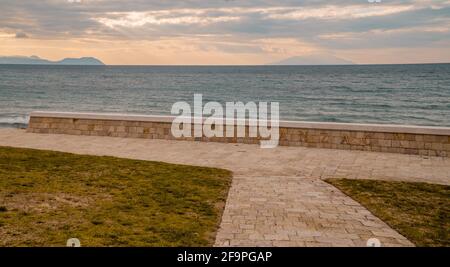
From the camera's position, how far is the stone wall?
38.3 ft

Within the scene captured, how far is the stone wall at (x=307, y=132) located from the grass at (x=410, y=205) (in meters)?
3.45

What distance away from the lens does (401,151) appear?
11953 millimetres

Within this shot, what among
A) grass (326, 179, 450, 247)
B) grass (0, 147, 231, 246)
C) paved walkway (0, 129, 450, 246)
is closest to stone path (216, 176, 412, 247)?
paved walkway (0, 129, 450, 246)

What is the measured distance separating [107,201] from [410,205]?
18.5ft

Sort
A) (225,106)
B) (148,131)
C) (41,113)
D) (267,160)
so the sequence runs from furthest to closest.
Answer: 1. (225,106)
2. (41,113)
3. (148,131)
4. (267,160)

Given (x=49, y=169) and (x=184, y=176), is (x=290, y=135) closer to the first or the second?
(x=184, y=176)

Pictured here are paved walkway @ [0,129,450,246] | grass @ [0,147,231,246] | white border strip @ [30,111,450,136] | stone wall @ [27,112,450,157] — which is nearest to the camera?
grass @ [0,147,231,246]

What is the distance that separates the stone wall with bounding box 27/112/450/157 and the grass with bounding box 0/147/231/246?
3.50 meters

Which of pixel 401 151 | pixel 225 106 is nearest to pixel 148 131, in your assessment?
pixel 401 151

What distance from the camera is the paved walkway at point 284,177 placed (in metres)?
5.76

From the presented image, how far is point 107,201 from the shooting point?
710cm

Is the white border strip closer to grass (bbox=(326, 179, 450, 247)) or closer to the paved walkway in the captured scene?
the paved walkway
